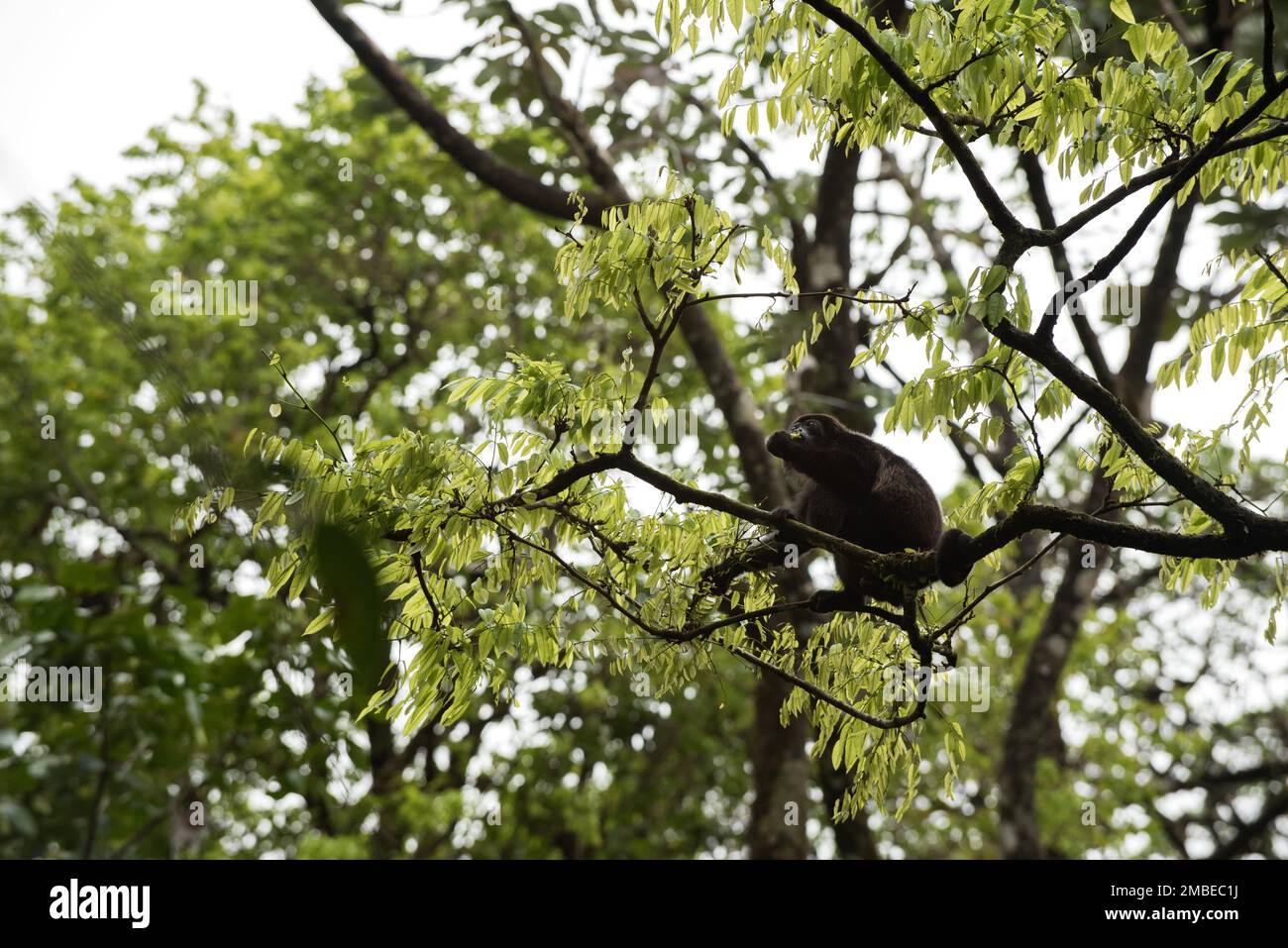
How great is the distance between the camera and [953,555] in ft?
10.4

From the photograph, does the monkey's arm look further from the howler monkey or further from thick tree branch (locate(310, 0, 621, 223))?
thick tree branch (locate(310, 0, 621, 223))

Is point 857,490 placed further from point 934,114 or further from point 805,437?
point 934,114

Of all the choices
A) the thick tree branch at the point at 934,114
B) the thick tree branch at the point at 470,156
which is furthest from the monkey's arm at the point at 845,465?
the thick tree branch at the point at 470,156

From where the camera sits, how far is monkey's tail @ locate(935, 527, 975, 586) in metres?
3.16

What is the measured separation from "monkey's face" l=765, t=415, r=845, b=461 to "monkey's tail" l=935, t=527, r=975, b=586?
44.5 inches

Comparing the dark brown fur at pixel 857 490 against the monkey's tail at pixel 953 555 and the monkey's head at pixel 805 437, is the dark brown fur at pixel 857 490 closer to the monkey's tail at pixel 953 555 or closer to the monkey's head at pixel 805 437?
the monkey's head at pixel 805 437

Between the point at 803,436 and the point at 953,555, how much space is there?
1.31 meters

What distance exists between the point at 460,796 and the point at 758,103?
7.83 meters

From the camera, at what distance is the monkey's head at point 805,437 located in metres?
4.30

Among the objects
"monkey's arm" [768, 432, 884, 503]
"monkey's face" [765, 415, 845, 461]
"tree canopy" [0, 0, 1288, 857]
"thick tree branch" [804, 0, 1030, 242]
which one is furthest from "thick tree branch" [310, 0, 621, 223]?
"thick tree branch" [804, 0, 1030, 242]

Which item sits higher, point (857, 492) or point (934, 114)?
point (934, 114)

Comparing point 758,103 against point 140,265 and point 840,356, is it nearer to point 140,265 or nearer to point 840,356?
point 840,356

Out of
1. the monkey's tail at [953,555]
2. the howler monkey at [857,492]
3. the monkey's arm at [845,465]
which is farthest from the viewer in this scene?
the monkey's arm at [845,465]

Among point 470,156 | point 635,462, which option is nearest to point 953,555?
point 635,462
